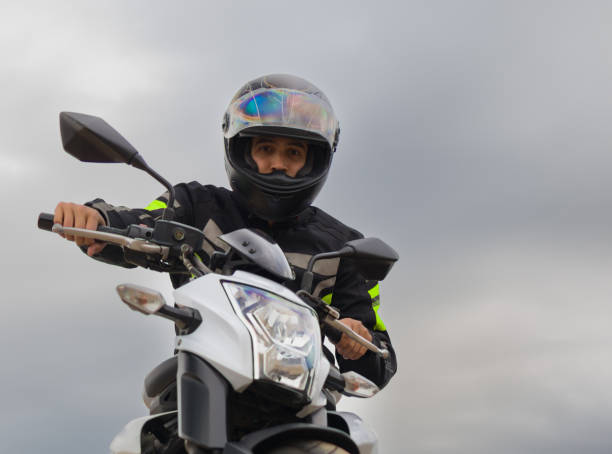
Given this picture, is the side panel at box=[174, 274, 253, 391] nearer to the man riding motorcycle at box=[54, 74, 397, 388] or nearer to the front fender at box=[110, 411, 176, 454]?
the front fender at box=[110, 411, 176, 454]

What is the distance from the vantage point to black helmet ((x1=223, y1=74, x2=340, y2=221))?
13.8 ft

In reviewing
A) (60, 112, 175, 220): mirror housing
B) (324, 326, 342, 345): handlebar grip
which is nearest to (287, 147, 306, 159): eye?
(324, 326, 342, 345): handlebar grip

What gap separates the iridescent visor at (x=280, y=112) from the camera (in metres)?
4.21

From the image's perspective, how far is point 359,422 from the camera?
3.09 metres

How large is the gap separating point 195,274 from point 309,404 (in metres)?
0.69

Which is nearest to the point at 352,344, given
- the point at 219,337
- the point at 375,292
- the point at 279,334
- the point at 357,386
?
the point at 357,386

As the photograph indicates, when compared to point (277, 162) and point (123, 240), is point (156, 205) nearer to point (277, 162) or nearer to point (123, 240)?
point (277, 162)

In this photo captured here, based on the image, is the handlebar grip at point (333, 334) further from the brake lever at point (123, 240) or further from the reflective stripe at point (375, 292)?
the reflective stripe at point (375, 292)

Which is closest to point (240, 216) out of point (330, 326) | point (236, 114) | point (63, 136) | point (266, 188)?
point (266, 188)

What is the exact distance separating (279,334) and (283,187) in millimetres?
1788

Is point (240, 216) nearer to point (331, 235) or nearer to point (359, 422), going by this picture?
point (331, 235)

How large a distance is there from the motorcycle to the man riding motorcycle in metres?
1.07

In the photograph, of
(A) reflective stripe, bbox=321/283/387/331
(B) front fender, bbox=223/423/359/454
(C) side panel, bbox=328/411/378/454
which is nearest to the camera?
(B) front fender, bbox=223/423/359/454

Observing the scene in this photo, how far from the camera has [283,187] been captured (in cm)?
417
